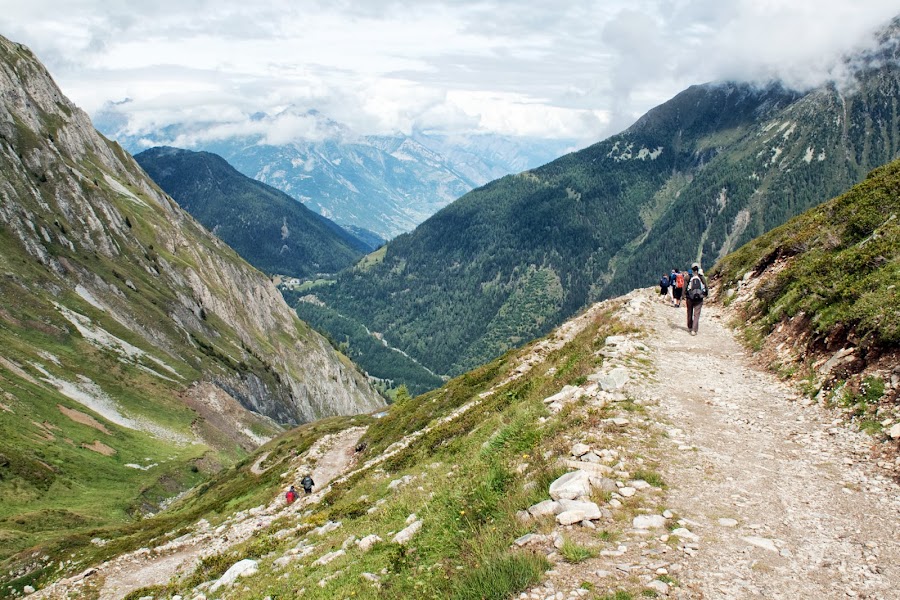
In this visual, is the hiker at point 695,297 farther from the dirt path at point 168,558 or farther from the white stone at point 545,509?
the dirt path at point 168,558

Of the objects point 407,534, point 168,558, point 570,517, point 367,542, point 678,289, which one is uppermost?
point 678,289

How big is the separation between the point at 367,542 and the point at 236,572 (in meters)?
6.93

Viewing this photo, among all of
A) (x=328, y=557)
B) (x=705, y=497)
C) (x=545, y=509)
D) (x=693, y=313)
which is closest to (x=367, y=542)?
(x=328, y=557)

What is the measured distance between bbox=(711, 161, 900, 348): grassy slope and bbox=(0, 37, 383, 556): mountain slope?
57.1 metres

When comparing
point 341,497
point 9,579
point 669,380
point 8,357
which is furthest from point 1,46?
point 669,380

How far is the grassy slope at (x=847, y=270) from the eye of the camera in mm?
16859

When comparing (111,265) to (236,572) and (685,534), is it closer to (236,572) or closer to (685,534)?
(236,572)

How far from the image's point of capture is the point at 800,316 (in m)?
21.5

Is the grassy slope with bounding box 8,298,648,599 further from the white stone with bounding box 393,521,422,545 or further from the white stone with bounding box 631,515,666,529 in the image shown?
the white stone with bounding box 631,515,666,529

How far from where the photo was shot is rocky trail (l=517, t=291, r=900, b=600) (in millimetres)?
7984

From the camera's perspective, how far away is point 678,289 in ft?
121

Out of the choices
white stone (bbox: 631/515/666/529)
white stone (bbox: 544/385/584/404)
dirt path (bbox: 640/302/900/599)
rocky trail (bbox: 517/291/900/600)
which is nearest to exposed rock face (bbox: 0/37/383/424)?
white stone (bbox: 544/385/584/404)

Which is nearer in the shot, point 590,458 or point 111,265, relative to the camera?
point 590,458

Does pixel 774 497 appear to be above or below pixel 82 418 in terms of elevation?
above
